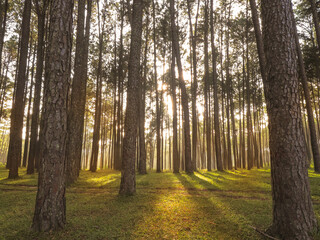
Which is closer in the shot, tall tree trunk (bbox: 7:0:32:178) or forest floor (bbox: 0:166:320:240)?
forest floor (bbox: 0:166:320:240)

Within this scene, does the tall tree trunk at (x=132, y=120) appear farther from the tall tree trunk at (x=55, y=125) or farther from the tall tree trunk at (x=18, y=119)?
the tall tree trunk at (x=18, y=119)

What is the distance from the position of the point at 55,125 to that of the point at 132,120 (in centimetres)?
358

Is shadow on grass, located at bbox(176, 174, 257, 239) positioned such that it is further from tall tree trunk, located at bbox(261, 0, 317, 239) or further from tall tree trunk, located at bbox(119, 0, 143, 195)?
tall tree trunk, located at bbox(119, 0, 143, 195)

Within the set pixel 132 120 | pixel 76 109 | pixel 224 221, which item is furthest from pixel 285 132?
pixel 76 109

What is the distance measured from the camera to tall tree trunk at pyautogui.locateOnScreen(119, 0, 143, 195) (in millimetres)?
6707

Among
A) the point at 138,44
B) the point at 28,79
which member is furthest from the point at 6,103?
the point at 138,44

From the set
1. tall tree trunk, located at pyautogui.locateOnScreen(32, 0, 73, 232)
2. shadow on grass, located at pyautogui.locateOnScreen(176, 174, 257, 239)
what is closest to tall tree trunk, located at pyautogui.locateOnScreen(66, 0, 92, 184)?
tall tree trunk, located at pyautogui.locateOnScreen(32, 0, 73, 232)

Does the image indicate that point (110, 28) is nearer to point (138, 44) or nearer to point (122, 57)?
point (122, 57)

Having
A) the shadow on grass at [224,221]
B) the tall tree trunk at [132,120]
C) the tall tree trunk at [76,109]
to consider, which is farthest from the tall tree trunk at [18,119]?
the shadow on grass at [224,221]

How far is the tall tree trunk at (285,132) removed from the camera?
3.02 meters

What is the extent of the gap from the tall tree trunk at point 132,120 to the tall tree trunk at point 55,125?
3.11 metres

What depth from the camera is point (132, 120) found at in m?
7.04

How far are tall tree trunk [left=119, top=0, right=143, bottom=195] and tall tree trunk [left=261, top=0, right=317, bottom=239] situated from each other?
476 centimetres

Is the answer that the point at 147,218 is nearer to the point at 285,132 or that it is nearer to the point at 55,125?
the point at 55,125
